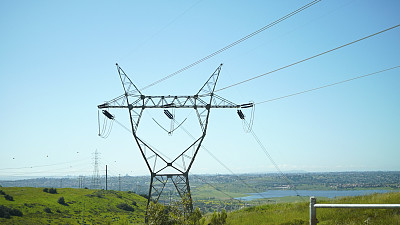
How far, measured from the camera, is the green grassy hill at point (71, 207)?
76.8 m

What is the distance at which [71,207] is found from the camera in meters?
97.4

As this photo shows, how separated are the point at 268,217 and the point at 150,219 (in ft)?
31.2

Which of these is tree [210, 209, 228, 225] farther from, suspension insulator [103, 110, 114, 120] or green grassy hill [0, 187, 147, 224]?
green grassy hill [0, 187, 147, 224]

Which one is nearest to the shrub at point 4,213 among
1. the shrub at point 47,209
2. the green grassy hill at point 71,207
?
the green grassy hill at point 71,207

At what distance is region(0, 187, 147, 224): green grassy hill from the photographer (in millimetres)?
76781

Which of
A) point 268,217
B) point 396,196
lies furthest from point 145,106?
point 396,196

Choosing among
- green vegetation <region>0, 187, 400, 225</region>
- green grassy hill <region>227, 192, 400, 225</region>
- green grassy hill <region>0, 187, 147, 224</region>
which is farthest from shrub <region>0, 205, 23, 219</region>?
green grassy hill <region>227, 192, 400, 225</region>

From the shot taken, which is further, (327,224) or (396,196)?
(396,196)

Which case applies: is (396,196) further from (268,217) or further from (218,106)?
(218,106)

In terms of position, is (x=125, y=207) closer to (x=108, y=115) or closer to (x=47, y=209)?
(x=47, y=209)

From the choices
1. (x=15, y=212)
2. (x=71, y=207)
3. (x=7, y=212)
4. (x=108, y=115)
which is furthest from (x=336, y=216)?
(x=71, y=207)

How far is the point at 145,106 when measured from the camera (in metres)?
27.4

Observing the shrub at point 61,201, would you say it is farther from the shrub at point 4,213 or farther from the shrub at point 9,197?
the shrub at point 4,213

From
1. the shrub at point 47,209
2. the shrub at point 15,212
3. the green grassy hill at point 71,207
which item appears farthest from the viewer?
the shrub at point 47,209
